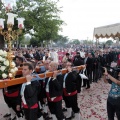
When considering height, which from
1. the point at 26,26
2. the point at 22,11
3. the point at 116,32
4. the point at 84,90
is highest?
the point at 22,11

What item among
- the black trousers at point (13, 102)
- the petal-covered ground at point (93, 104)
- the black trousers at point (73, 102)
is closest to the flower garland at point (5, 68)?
the black trousers at point (13, 102)

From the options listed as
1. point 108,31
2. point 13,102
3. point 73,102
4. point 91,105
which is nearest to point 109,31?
point 108,31

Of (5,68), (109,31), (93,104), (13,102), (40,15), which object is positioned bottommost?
(93,104)

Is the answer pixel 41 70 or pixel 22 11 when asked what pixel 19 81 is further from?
pixel 22 11

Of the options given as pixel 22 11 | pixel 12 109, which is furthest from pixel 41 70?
pixel 22 11

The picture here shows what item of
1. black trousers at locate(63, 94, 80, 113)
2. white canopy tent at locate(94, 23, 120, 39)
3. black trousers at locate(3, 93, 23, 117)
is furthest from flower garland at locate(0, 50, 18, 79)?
white canopy tent at locate(94, 23, 120, 39)

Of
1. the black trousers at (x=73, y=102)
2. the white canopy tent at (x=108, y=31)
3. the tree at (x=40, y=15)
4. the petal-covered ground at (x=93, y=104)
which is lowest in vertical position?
the petal-covered ground at (x=93, y=104)

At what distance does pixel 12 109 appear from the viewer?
5.41m

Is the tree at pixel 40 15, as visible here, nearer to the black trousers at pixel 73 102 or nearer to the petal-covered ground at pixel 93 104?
the petal-covered ground at pixel 93 104

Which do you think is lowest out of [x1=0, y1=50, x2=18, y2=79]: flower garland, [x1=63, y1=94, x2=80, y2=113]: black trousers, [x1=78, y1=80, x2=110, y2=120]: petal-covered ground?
[x1=78, y1=80, x2=110, y2=120]: petal-covered ground

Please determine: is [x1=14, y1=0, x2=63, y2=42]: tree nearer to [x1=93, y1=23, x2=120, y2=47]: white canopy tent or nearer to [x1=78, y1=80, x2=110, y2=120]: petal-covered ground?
[x1=93, y1=23, x2=120, y2=47]: white canopy tent

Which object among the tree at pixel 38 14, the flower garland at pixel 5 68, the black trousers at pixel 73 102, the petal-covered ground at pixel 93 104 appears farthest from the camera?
the tree at pixel 38 14

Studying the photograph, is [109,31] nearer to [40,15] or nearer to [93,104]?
[93,104]

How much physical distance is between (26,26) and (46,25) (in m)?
2.78
